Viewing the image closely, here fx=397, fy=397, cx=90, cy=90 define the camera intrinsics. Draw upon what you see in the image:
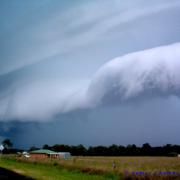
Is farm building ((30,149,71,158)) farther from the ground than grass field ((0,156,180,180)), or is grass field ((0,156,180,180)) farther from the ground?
farm building ((30,149,71,158))

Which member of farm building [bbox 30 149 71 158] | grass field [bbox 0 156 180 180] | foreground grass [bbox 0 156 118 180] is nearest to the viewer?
grass field [bbox 0 156 180 180]

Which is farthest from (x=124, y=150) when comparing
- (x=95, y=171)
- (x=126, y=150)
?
(x=95, y=171)

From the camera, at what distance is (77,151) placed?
5694 inches

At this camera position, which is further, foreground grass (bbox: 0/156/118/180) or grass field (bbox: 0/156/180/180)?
foreground grass (bbox: 0/156/118/180)

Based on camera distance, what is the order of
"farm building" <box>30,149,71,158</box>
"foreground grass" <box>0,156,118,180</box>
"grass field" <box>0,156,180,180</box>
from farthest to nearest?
"farm building" <box>30,149,71,158</box> → "foreground grass" <box>0,156,118,180</box> → "grass field" <box>0,156,180,180</box>

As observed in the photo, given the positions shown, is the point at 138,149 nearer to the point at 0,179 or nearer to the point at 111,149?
the point at 111,149

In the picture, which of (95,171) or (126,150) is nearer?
(95,171)

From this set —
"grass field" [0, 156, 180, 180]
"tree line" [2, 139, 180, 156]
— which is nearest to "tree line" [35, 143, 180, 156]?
"tree line" [2, 139, 180, 156]

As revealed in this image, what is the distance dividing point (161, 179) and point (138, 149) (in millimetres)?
110833

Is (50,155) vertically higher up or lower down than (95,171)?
higher up

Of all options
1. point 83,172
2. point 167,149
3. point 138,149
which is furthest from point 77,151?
point 83,172

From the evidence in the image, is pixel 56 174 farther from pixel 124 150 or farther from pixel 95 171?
pixel 124 150

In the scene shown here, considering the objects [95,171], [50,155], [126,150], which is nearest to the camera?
[95,171]

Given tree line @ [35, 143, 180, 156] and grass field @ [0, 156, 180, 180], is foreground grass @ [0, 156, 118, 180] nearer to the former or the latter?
grass field @ [0, 156, 180, 180]
